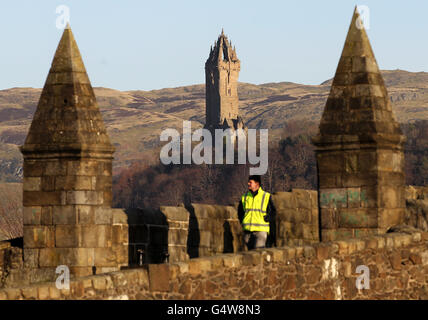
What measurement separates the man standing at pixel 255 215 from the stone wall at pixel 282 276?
997 mm

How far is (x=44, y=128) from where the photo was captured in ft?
49.0

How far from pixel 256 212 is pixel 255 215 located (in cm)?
4

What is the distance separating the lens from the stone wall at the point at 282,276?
10.1 meters

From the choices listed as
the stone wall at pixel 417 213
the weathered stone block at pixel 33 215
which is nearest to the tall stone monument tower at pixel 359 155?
the stone wall at pixel 417 213

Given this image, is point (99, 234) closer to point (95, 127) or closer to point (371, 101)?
point (95, 127)

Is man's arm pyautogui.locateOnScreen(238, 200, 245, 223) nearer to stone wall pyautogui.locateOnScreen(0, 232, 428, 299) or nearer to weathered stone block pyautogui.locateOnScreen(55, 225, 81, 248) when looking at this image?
stone wall pyautogui.locateOnScreen(0, 232, 428, 299)

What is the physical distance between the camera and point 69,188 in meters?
14.7

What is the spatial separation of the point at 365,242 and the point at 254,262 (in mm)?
2304

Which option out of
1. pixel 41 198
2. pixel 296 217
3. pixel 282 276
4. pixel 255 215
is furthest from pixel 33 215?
pixel 282 276

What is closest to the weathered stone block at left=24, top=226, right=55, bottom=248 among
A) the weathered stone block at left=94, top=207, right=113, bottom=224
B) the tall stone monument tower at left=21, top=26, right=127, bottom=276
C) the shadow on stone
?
the tall stone monument tower at left=21, top=26, right=127, bottom=276

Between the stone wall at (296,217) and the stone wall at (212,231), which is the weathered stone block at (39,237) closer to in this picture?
the stone wall at (212,231)
